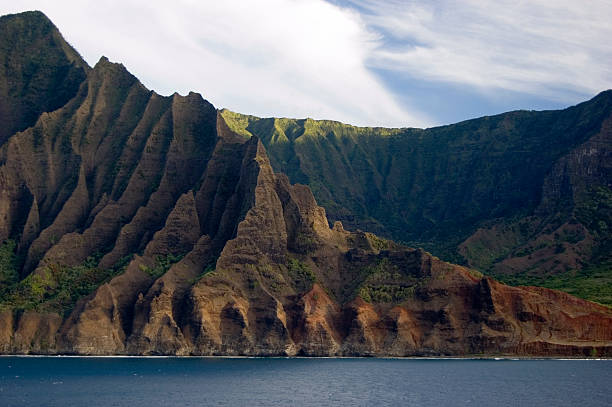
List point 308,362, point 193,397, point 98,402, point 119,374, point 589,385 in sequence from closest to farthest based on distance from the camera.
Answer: point 98,402 → point 193,397 → point 589,385 → point 119,374 → point 308,362

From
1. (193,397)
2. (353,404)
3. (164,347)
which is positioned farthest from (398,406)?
(164,347)

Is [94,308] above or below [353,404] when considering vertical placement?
above

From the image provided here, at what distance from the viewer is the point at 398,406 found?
406ft

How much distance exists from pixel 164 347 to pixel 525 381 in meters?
78.6

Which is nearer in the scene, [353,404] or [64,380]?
[353,404]

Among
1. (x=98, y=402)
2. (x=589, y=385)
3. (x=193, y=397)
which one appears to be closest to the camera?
(x=98, y=402)

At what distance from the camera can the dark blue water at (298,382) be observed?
12769cm

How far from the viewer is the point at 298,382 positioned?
496ft

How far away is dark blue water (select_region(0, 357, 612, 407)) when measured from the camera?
12769 centimetres

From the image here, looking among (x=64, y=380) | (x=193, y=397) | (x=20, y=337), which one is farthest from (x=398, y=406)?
(x=20, y=337)

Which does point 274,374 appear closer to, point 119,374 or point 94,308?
point 119,374

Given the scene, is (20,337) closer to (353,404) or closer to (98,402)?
(98,402)

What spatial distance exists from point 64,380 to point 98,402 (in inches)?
1111

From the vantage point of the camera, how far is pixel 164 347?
19725 cm
